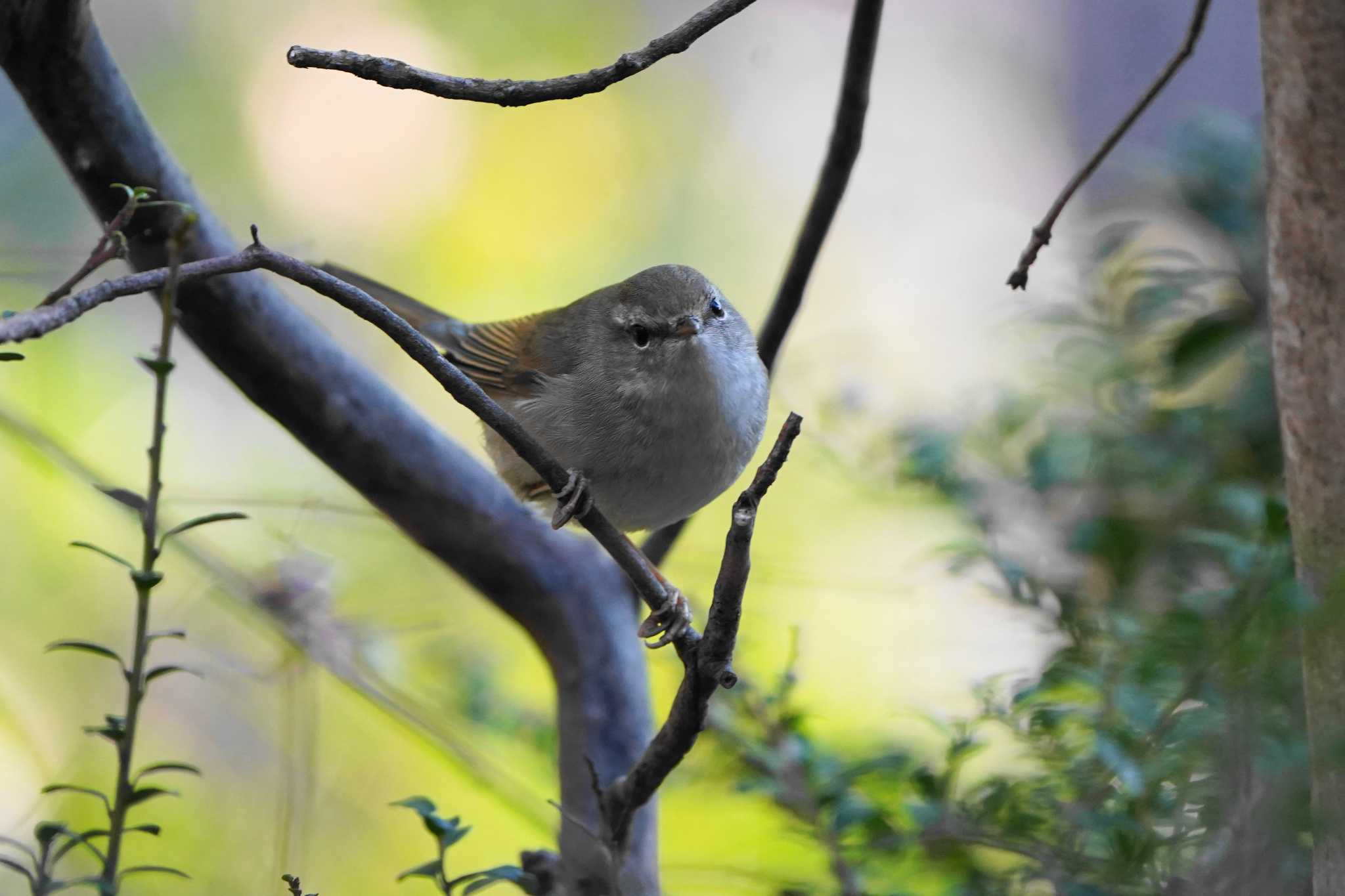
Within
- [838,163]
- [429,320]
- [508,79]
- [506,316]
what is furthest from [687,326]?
[506,316]

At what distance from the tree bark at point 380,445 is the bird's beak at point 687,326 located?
498mm

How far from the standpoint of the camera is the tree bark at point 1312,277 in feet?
4.72

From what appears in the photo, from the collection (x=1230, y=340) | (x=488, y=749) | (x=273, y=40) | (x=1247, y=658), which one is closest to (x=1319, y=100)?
(x=1247, y=658)

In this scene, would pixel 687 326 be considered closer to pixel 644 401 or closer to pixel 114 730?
pixel 644 401

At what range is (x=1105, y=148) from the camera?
1.77m

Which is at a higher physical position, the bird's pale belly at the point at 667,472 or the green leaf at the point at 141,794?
the bird's pale belly at the point at 667,472

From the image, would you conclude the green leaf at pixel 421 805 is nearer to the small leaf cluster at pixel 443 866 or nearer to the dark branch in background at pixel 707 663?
the small leaf cluster at pixel 443 866

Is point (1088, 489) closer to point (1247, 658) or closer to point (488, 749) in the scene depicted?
point (1247, 658)

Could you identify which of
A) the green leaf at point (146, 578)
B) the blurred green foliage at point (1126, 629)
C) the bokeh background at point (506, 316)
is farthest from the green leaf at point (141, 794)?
the blurred green foliage at point (1126, 629)

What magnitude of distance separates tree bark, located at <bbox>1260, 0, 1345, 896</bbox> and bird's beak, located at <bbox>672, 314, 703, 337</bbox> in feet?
3.85

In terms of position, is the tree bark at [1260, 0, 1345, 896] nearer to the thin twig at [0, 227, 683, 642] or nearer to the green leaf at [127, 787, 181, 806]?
the thin twig at [0, 227, 683, 642]

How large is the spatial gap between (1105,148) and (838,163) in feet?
1.96

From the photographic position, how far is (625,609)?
98.3 inches

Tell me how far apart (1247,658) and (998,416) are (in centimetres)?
149
